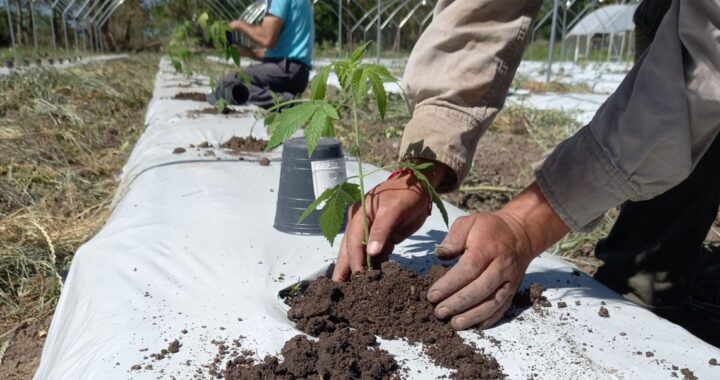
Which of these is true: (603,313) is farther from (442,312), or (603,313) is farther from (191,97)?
(191,97)

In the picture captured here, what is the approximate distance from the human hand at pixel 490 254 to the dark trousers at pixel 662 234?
0.68 meters

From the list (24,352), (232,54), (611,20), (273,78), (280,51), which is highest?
(232,54)

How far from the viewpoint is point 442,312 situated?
1.10 m

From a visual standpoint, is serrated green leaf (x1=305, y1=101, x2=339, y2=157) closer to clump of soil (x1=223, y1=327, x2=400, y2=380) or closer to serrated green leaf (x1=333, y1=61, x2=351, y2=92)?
serrated green leaf (x1=333, y1=61, x2=351, y2=92)

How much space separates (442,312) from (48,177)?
2202 mm

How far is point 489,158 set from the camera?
3240mm

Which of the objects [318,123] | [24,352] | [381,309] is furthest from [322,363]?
[24,352]

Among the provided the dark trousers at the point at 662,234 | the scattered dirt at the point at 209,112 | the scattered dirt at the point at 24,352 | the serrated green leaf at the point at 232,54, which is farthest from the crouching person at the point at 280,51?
the dark trousers at the point at 662,234

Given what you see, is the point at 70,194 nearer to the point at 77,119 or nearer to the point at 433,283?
the point at 77,119

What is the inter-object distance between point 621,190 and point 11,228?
6.25ft

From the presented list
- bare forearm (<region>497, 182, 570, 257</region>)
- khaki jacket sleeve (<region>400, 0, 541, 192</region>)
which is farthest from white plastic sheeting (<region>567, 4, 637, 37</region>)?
bare forearm (<region>497, 182, 570, 257</region>)

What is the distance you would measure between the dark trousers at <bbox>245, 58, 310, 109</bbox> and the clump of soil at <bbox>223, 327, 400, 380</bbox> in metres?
3.84

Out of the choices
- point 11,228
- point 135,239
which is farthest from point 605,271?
point 11,228

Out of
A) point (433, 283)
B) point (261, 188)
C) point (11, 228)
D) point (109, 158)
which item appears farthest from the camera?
point (109, 158)
